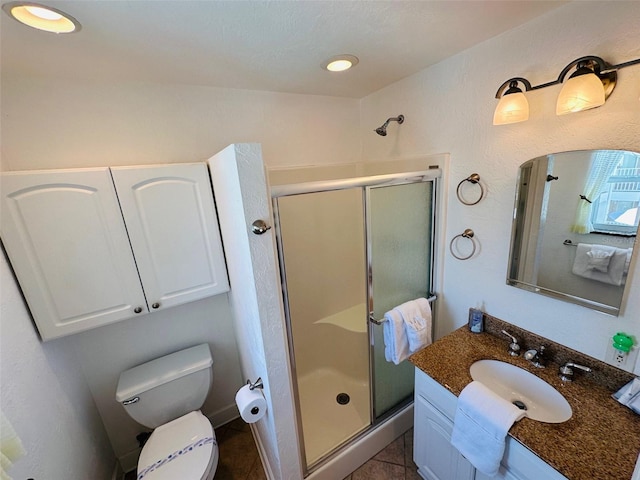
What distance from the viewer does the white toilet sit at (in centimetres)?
130

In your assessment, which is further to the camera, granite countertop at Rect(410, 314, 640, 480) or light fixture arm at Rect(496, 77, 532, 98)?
light fixture arm at Rect(496, 77, 532, 98)

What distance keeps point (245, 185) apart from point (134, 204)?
28.8 inches

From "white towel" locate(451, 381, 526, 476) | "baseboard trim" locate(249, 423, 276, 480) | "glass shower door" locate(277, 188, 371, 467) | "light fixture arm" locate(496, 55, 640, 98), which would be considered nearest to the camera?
"light fixture arm" locate(496, 55, 640, 98)

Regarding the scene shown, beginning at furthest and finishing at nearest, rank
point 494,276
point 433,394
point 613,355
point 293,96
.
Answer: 1. point 293,96
2. point 494,276
3. point 433,394
4. point 613,355

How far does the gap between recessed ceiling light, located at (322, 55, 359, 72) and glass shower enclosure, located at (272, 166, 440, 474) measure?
56cm

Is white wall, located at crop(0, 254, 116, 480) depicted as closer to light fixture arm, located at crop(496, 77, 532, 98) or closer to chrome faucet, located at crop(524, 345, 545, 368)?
chrome faucet, located at crop(524, 345, 545, 368)

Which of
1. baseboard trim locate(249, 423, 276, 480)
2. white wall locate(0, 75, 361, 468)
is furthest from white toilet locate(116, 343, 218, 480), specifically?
baseboard trim locate(249, 423, 276, 480)

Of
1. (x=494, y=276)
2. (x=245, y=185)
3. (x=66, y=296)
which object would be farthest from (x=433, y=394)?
(x=66, y=296)

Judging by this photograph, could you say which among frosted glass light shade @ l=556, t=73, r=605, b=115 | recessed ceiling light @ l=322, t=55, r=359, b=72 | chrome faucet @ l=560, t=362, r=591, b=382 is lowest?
chrome faucet @ l=560, t=362, r=591, b=382

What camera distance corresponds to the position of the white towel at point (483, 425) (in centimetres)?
97

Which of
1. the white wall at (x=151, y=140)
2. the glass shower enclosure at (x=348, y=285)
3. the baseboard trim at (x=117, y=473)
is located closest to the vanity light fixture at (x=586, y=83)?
the glass shower enclosure at (x=348, y=285)

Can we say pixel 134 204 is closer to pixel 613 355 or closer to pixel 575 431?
pixel 575 431

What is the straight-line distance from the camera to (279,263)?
3.68 feet

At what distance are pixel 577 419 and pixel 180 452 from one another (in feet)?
5.85
